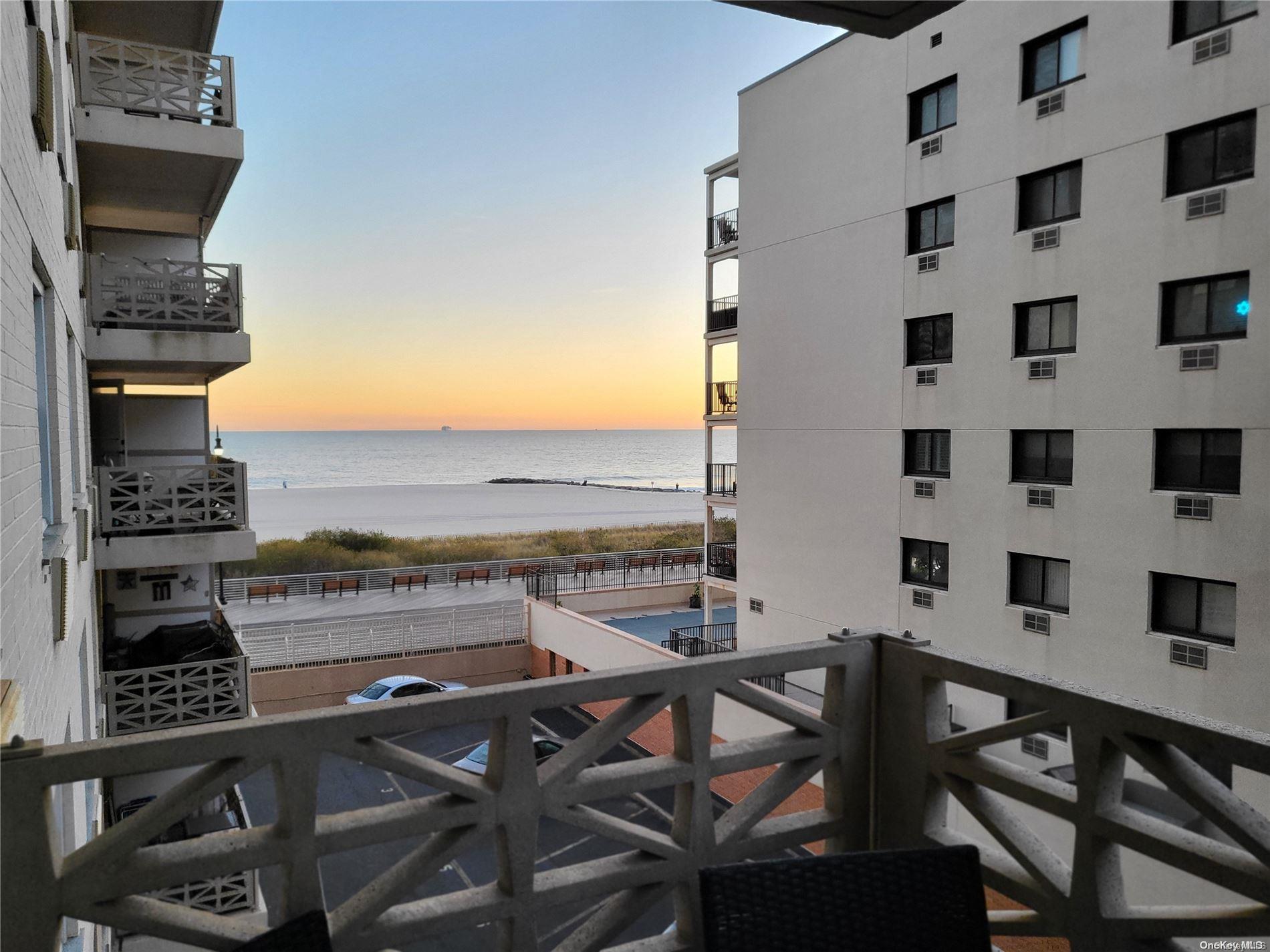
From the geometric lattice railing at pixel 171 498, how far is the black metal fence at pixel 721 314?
10576mm

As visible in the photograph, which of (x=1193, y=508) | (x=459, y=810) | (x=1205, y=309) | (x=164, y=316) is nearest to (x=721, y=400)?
(x=1205, y=309)

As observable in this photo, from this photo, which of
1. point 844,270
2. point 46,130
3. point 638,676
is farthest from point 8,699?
point 844,270

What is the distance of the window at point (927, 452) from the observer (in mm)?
12016

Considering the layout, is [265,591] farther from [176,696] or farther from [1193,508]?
[1193,508]

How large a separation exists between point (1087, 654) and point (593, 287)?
5485cm

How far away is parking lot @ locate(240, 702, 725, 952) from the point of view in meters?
10.0

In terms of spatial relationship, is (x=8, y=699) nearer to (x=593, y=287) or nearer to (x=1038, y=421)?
(x=1038, y=421)

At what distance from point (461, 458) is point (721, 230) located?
4166 inches

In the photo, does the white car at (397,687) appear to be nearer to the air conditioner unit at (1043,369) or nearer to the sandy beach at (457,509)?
the air conditioner unit at (1043,369)

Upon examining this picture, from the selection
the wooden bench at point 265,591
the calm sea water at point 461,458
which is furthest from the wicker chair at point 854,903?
the calm sea water at point 461,458

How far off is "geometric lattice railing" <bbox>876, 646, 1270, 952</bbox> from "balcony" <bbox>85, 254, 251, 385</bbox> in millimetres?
8144

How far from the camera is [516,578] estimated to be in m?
28.0

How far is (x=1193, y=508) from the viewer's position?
9.09 m

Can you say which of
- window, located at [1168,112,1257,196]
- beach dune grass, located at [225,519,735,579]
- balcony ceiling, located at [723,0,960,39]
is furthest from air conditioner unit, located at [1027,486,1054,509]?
beach dune grass, located at [225,519,735,579]
